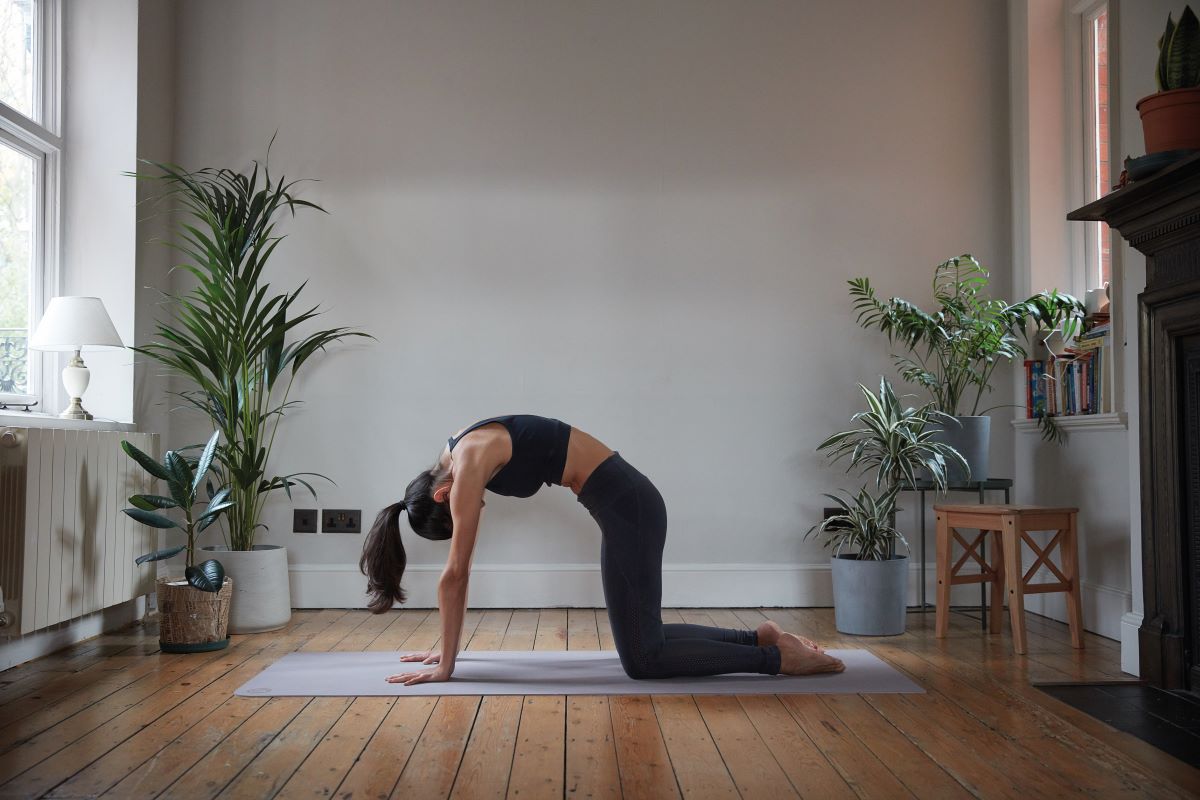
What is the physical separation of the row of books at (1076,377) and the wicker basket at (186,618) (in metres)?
3.36

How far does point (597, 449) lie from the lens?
281 cm

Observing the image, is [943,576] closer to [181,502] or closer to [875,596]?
[875,596]

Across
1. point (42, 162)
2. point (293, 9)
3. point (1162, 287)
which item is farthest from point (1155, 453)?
point (42, 162)

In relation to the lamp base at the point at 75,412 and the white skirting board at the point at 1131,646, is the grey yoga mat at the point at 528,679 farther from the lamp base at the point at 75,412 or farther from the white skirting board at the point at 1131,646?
the lamp base at the point at 75,412

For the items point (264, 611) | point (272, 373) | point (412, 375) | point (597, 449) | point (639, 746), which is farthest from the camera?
point (412, 375)

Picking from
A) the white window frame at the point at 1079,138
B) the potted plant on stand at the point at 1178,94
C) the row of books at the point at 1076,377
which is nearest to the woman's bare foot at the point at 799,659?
the row of books at the point at 1076,377

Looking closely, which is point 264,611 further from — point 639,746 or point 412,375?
point 639,746

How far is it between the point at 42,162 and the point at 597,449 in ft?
8.95

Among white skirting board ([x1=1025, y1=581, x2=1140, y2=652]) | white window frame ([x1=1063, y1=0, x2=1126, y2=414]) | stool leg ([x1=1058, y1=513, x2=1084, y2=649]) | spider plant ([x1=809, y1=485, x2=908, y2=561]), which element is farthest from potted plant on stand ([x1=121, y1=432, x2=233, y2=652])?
white window frame ([x1=1063, y1=0, x2=1126, y2=414])

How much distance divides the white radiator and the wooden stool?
10.1ft

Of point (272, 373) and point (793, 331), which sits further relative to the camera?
point (793, 331)

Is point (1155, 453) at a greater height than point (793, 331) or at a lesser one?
lesser

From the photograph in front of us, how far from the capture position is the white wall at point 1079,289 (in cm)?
310

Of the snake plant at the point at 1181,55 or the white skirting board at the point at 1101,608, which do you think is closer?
the snake plant at the point at 1181,55
